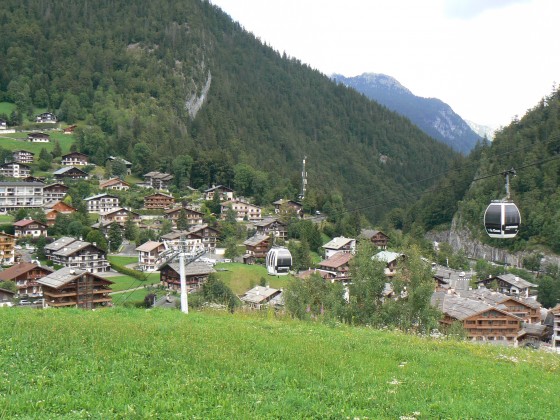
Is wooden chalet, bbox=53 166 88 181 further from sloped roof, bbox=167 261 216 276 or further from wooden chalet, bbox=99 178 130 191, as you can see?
sloped roof, bbox=167 261 216 276

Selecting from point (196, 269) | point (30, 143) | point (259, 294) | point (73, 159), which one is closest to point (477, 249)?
point (259, 294)

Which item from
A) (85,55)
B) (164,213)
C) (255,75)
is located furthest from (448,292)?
(255,75)

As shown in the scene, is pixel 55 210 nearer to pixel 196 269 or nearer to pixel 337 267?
pixel 196 269

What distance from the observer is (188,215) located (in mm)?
62281

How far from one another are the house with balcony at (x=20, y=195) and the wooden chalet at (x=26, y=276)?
920 inches

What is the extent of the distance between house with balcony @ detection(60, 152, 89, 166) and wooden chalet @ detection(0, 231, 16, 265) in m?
31.2

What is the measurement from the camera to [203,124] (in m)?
113

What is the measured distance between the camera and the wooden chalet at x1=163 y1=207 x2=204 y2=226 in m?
61.2

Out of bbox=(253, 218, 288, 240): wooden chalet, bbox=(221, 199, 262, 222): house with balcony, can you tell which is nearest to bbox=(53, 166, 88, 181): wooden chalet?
bbox=(221, 199, 262, 222): house with balcony

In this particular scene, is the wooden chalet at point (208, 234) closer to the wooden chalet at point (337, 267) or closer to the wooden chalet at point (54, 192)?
the wooden chalet at point (337, 267)

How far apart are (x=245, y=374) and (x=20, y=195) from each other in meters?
60.8

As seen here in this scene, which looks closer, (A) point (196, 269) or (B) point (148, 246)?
(A) point (196, 269)

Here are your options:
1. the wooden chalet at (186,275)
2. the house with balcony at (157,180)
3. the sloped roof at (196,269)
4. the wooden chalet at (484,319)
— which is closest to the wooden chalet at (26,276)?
the wooden chalet at (186,275)

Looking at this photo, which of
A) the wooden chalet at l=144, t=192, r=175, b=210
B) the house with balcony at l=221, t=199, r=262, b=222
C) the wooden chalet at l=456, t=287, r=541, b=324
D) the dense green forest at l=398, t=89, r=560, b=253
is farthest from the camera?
the dense green forest at l=398, t=89, r=560, b=253
